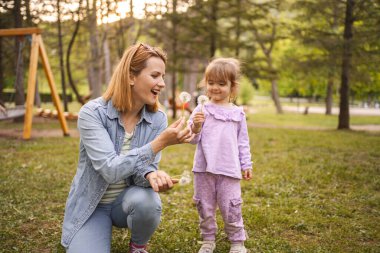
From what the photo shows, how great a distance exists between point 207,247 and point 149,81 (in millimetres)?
1451

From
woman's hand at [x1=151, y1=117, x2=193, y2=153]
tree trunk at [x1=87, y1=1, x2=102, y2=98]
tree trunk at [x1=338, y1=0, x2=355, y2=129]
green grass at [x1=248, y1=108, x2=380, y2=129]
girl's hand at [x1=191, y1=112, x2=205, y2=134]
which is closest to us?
woman's hand at [x1=151, y1=117, x2=193, y2=153]

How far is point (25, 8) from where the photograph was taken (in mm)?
14523

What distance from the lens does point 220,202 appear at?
10.4ft

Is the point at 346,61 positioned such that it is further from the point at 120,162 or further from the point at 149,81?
the point at 120,162

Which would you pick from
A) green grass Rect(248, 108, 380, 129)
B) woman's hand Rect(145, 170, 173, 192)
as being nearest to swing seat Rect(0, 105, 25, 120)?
woman's hand Rect(145, 170, 173, 192)

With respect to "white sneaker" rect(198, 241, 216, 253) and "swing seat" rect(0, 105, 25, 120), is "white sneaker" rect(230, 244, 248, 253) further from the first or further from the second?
"swing seat" rect(0, 105, 25, 120)

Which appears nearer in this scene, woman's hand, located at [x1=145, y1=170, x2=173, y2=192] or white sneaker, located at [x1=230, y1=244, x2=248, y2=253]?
woman's hand, located at [x1=145, y1=170, x2=173, y2=192]

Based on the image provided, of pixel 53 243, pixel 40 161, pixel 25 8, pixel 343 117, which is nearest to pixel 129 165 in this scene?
pixel 53 243

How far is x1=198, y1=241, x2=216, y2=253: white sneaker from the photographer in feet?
10.2

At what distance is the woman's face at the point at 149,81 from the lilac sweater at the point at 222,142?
1.66 feet

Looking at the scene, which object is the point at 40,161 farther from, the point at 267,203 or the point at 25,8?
the point at 25,8

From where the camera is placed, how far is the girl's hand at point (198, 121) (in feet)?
9.46

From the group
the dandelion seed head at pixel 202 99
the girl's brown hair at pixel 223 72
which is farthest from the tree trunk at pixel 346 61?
the dandelion seed head at pixel 202 99

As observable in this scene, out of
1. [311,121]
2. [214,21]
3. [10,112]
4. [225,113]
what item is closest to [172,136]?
[225,113]
